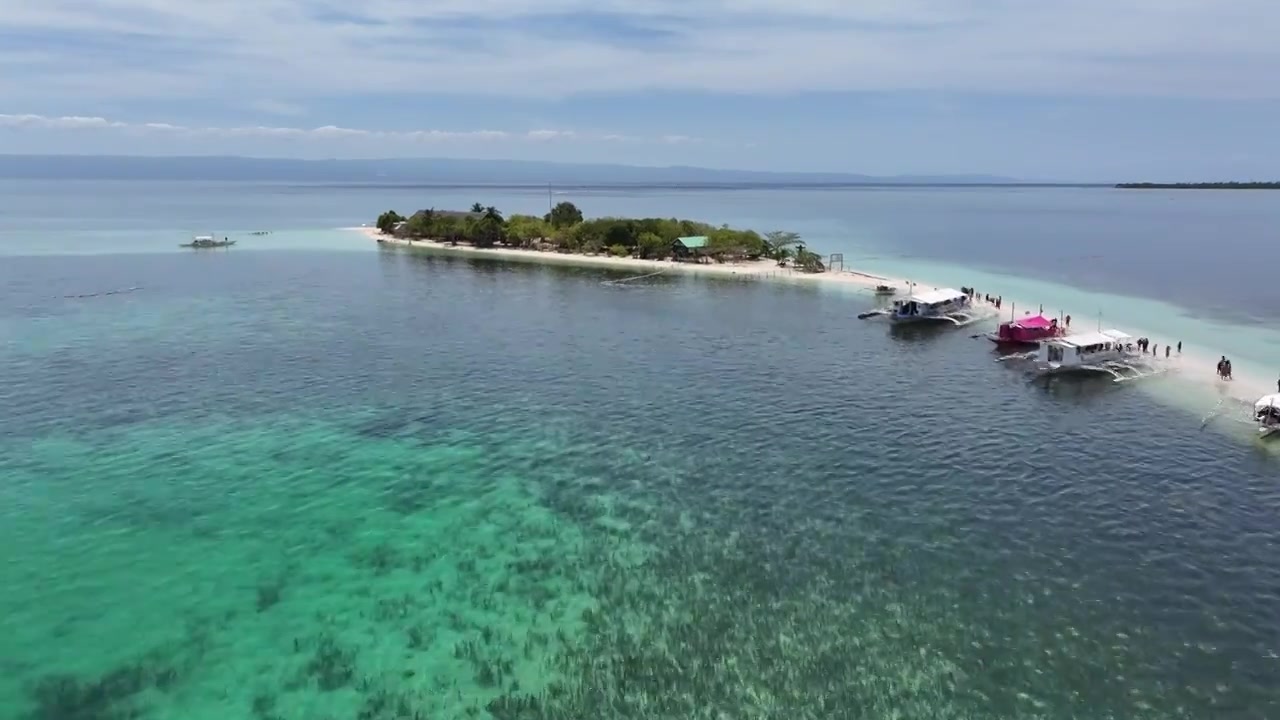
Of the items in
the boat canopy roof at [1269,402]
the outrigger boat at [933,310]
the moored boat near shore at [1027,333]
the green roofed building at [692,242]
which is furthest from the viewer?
the green roofed building at [692,242]

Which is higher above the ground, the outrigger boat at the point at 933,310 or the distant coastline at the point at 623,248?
the distant coastline at the point at 623,248

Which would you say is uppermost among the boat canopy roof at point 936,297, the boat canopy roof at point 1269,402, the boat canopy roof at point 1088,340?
the boat canopy roof at point 936,297

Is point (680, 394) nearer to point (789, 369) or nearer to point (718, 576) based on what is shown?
point (789, 369)

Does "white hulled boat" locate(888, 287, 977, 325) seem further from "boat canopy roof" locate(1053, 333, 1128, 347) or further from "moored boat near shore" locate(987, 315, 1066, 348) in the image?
"boat canopy roof" locate(1053, 333, 1128, 347)

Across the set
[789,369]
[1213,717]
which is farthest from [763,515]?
[789,369]

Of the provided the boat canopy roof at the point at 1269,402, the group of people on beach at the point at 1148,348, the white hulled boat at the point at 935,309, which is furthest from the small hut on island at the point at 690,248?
the boat canopy roof at the point at 1269,402

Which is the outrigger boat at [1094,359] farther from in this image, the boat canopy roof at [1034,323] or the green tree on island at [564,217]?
the green tree on island at [564,217]
